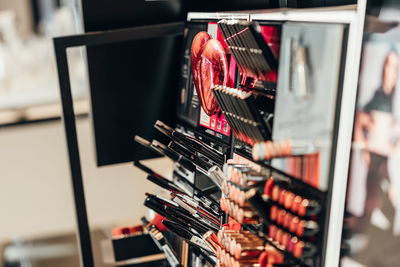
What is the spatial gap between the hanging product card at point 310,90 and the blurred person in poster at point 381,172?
0.16 feet

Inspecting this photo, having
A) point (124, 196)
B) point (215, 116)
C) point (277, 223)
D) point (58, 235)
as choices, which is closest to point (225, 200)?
point (277, 223)

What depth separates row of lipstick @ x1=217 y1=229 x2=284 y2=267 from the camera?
67 centimetres

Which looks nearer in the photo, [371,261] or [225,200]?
[371,261]

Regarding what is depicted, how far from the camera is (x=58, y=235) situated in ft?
8.98

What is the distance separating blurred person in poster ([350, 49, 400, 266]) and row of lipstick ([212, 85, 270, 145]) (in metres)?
0.16

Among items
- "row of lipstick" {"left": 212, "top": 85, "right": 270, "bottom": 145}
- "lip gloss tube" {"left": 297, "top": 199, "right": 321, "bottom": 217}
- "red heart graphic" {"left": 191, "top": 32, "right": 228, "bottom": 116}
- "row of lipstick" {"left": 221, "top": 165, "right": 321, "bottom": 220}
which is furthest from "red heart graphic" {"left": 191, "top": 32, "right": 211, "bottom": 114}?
"lip gloss tube" {"left": 297, "top": 199, "right": 321, "bottom": 217}

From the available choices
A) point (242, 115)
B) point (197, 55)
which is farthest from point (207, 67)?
point (242, 115)

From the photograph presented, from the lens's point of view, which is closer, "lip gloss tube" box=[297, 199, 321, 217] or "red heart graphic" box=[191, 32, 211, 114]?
"lip gloss tube" box=[297, 199, 321, 217]

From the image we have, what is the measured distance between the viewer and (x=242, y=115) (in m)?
0.72

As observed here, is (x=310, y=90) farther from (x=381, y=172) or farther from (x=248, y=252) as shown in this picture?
(x=248, y=252)

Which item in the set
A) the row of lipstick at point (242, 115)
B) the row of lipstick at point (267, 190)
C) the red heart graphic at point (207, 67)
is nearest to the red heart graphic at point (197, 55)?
the red heart graphic at point (207, 67)

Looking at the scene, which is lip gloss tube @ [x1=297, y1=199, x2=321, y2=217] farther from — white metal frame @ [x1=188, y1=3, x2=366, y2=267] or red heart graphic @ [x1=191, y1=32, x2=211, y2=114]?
red heart graphic @ [x1=191, y1=32, x2=211, y2=114]

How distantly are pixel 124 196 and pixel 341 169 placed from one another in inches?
82.7

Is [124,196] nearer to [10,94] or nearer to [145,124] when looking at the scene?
[10,94]
